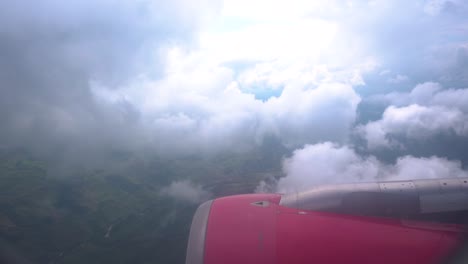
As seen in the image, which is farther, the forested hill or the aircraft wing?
the forested hill

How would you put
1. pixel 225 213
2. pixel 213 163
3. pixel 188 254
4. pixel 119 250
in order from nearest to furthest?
pixel 188 254 → pixel 225 213 → pixel 119 250 → pixel 213 163

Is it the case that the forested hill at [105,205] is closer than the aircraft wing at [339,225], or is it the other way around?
the aircraft wing at [339,225]

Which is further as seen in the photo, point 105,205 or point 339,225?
point 105,205

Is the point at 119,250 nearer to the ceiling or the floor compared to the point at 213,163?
nearer to the floor

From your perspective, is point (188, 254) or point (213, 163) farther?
point (213, 163)

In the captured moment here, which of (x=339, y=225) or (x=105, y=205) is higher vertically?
(x=105, y=205)

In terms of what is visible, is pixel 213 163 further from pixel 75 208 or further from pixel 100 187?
pixel 75 208

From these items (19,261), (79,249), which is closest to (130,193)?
(79,249)

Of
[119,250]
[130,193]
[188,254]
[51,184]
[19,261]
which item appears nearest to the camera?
[188,254]

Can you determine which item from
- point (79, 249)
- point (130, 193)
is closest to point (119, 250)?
point (79, 249)

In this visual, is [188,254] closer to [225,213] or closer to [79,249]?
[225,213]

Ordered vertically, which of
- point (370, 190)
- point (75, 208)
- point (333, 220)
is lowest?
point (333, 220)
